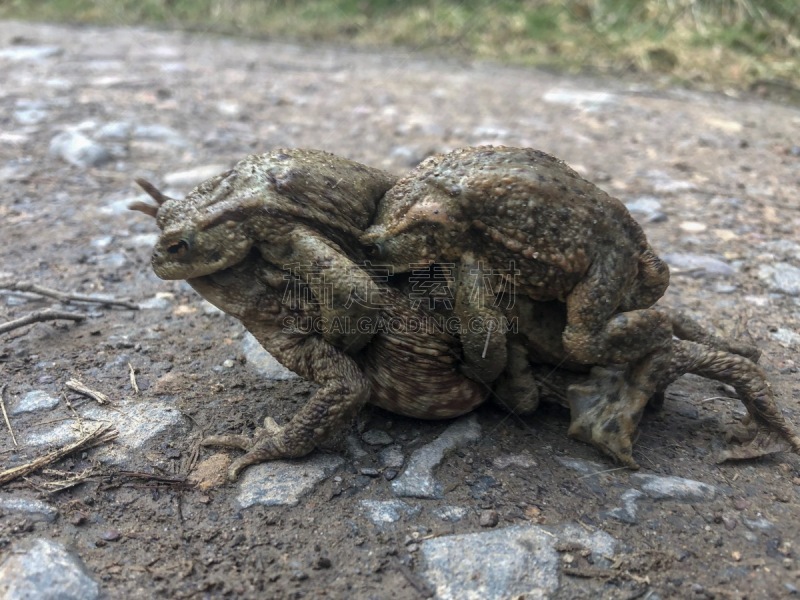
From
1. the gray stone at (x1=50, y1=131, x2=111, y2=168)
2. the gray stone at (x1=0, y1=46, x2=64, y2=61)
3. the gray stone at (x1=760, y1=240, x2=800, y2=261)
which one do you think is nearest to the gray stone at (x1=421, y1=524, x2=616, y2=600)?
the gray stone at (x1=760, y1=240, x2=800, y2=261)

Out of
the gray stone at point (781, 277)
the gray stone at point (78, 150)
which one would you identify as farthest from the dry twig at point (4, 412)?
the gray stone at point (781, 277)

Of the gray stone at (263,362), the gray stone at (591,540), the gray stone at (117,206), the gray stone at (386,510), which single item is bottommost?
the gray stone at (386,510)

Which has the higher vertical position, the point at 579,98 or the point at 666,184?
the point at 579,98

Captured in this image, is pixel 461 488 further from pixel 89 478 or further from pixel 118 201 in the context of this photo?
pixel 118 201

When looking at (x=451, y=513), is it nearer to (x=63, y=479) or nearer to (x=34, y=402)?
(x=63, y=479)

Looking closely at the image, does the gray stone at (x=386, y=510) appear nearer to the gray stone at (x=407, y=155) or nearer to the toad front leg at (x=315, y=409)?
the toad front leg at (x=315, y=409)

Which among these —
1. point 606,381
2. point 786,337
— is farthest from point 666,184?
point 606,381
